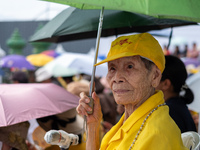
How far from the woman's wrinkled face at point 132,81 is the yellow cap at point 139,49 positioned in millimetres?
66

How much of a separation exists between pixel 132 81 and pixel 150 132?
0.39 metres

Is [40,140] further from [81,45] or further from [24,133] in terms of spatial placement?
[81,45]

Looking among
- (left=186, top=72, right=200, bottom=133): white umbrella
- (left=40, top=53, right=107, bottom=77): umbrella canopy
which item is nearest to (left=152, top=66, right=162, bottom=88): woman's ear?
(left=186, top=72, right=200, bottom=133): white umbrella

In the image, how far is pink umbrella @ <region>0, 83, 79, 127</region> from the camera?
259 cm

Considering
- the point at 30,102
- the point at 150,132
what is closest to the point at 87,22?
the point at 30,102

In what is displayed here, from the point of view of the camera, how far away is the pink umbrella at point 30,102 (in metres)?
2.59

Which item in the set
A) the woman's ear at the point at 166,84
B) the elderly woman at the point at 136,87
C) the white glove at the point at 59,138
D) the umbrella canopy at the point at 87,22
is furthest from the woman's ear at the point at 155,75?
the umbrella canopy at the point at 87,22

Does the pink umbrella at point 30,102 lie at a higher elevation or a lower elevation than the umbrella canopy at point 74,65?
higher

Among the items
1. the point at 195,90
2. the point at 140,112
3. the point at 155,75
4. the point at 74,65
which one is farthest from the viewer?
the point at 74,65

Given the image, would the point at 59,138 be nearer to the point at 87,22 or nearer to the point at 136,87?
the point at 136,87

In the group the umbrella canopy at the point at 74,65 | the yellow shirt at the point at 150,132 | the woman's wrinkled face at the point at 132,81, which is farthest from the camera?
the umbrella canopy at the point at 74,65

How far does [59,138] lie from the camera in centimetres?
224

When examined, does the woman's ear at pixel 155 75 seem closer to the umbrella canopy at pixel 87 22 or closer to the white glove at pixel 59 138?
the white glove at pixel 59 138

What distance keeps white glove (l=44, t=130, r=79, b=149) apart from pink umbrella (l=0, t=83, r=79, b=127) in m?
0.45
